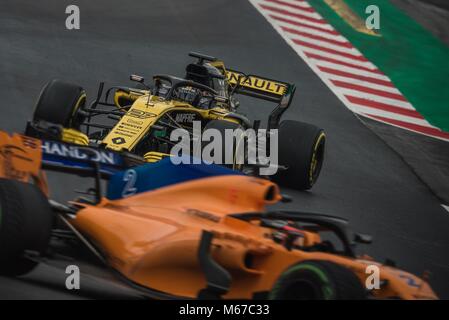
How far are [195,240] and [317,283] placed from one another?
109cm

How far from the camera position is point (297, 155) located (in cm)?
1351

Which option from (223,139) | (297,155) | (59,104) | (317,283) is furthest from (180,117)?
(317,283)

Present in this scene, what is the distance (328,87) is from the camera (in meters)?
19.8

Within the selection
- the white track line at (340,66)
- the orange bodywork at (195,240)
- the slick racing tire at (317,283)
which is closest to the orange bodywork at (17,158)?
the orange bodywork at (195,240)

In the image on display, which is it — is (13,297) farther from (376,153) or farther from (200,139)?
(376,153)

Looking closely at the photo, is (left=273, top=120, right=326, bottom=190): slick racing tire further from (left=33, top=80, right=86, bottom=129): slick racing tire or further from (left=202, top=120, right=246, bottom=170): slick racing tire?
(left=33, top=80, right=86, bottom=129): slick racing tire

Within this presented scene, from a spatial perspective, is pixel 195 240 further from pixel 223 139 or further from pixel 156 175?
pixel 223 139

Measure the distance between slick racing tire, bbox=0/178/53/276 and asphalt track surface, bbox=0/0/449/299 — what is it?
37 cm

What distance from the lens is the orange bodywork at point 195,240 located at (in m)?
7.35

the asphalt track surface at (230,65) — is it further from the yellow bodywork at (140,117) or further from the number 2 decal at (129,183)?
the number 2 decal at (129,183)

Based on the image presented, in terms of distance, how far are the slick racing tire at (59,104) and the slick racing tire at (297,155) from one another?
2676mm

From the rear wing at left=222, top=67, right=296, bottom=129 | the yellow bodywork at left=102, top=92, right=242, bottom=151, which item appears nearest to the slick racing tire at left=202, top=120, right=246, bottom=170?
the yellow bodywork at left=102, top=92, right=242, bottom=151
